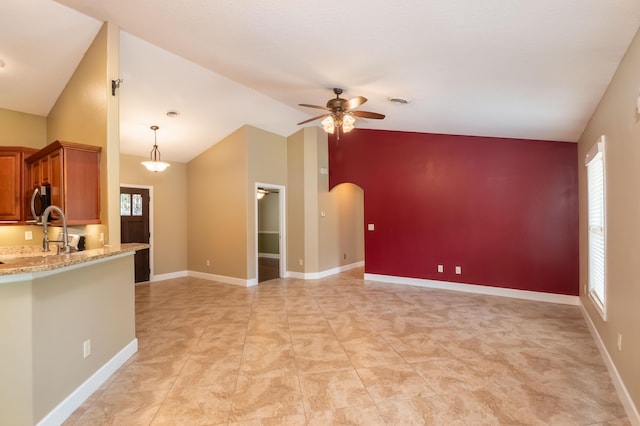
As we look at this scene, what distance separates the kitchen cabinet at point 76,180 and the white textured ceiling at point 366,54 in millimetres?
1133

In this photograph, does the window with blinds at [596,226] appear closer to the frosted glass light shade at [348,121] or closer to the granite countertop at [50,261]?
the frosted glass light shade at [348,121]

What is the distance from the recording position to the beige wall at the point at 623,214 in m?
2.05

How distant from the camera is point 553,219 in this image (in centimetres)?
484

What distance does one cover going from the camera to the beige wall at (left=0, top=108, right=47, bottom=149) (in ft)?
14.1

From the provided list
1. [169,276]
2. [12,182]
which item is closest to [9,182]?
[12,182]

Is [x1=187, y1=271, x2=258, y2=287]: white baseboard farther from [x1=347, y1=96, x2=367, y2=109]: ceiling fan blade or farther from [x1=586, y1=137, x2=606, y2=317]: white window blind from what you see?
[x1=586, y1=137, x2=606, y2=317]: white window blind

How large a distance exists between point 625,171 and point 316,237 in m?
5.10

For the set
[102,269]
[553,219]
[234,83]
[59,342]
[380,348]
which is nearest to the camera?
[59,342]

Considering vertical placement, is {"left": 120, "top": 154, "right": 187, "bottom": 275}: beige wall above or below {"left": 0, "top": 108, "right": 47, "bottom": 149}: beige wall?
below

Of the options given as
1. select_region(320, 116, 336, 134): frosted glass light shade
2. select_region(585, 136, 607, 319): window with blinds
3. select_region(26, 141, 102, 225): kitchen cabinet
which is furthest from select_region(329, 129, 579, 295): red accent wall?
select_region(26, 141, 102, 225): kitchen cabinet

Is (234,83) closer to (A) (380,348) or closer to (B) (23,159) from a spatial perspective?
(B) (23,159)

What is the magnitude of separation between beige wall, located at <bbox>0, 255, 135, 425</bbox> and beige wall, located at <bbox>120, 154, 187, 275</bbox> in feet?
13.5

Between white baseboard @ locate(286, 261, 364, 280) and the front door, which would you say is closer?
the front door

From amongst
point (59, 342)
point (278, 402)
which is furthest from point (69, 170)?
point (278, 402)
